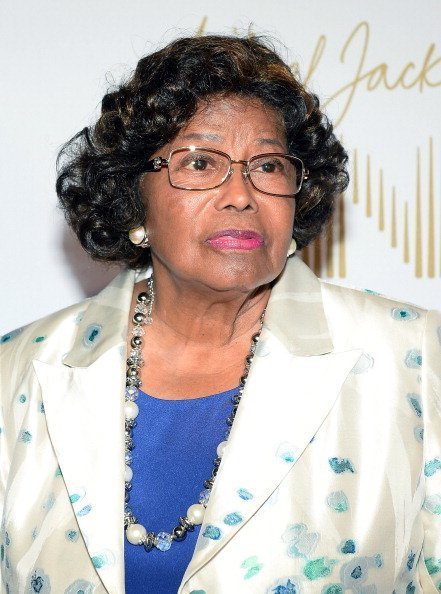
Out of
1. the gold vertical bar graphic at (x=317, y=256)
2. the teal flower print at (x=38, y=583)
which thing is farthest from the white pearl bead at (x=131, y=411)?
the gold vertical bar graphic at (x=317, y=256)

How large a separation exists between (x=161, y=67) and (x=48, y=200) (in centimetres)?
57

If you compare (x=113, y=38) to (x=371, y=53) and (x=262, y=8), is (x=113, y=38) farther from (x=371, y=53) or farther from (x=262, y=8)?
(x=371, y=53)

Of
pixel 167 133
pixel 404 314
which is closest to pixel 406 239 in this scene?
pixel 404 314

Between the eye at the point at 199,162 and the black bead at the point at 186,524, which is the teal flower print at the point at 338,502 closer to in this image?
the black bead at the point at 186,524

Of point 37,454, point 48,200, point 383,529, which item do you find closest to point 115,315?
point 37,454

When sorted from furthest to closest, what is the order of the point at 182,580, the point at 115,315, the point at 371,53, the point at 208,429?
the point at 371,53 < the point at 115,315 < the point at 208,429 < the point at 182,580

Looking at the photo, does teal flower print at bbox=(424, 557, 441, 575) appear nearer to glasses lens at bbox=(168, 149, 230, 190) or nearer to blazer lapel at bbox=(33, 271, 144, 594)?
blazer lapel at bbox=(33, 271, 144, 594)

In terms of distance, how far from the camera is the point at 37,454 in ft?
6.64

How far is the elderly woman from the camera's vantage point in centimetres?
185

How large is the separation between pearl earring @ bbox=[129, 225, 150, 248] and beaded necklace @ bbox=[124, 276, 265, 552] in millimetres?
127

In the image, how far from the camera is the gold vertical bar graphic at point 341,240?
2.45 m

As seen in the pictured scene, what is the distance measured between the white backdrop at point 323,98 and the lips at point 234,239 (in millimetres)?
583

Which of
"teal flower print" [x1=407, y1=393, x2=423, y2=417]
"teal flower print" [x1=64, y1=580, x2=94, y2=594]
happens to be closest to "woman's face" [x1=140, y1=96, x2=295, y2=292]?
"teal flower print" [x1=407, y1=393, x2=423, y2=417]

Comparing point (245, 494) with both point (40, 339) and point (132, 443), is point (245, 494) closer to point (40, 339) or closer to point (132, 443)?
point (132, 443)
